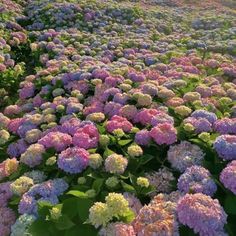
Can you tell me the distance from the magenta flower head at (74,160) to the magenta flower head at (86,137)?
23cm

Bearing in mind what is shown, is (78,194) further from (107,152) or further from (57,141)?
(57,141)

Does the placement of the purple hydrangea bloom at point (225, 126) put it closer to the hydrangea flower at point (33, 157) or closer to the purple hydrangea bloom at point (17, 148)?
→ the hydrangea flower at point (33, 157)

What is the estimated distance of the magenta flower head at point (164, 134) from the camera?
4.54 meters

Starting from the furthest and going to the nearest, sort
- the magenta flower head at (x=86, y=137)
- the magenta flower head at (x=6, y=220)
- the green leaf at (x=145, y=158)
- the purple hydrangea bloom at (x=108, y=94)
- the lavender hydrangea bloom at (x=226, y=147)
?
the purple hydrangea bloom at (x=108, y=94)
the magenta flower head at (x=86, y=137)
the green leaf at (x=145, y=158)
the lavender hydrangea bloom at (x=226, y=147)
the magenta flower head at (x=6, y=220)

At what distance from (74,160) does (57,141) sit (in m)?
0.54

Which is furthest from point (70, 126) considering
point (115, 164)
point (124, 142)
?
point (115, 164)

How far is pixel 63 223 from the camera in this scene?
11.7 feet

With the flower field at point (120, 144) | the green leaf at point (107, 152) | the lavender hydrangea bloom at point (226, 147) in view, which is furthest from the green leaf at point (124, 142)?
the lavender hydrangea bloom at point (226, 147)

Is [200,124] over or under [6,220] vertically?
over

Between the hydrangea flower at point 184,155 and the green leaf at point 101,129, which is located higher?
the hydrangea flower at point 184,155

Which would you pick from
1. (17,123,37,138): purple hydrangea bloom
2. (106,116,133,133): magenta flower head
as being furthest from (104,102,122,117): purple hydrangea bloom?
(17,123,37,138): purple hydrangea bloom

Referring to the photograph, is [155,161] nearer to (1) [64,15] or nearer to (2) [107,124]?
(2) [107,124]

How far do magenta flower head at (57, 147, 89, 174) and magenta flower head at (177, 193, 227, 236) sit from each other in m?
1.20

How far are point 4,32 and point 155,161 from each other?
7.76 m
